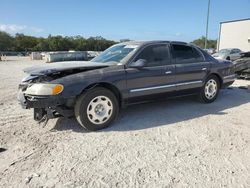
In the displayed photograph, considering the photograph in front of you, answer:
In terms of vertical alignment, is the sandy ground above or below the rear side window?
below

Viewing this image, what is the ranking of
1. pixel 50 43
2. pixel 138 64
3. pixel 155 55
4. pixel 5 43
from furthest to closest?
pixel 5 43 < pixel 50 43 < pixel 155 55 < pixel 138 64

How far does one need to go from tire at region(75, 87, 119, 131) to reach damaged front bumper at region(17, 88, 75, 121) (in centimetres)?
15

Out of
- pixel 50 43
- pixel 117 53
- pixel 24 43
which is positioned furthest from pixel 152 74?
pixel 24 43

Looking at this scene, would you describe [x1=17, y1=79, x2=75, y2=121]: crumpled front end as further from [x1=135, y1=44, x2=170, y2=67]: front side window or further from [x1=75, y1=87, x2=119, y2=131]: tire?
[x1=135, y1=44, x2=170, y2=67]: front side window

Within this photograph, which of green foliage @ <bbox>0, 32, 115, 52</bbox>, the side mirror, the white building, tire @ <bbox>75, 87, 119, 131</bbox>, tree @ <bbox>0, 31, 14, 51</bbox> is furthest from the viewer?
tree @ <bbox>0, 31, 14, 51</bbox>

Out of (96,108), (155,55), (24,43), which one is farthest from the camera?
(24,43)

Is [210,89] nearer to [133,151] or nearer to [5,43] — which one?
[133,151]

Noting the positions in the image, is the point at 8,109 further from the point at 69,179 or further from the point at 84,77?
the point at 69,179

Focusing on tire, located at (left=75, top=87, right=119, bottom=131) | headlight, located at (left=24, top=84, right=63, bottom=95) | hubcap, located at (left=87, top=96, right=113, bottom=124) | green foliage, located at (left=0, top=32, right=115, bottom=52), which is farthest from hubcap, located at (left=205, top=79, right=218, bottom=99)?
green foliage, located at (left=0, top=32, right=115, bottom=52)

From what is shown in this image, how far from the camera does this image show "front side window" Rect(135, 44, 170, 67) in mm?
5191

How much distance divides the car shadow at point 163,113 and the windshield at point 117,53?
3.96 ft

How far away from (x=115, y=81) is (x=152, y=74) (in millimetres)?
896

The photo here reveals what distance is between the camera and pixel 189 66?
5.90 metres

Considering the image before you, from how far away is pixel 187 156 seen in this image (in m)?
3.55
